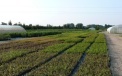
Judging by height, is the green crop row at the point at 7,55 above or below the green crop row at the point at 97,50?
above

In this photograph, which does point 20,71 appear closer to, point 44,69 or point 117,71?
point 44,69

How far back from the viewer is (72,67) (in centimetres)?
1029

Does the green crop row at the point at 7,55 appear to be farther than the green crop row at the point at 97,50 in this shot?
No

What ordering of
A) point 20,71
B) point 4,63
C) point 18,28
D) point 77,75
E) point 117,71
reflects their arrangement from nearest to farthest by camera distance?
1. point 77,75
2. point 20,71
3. point 117,71
4. point 4,63
5. point 18,28

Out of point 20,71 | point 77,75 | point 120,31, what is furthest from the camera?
point 120,31

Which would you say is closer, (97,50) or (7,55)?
(7,55)

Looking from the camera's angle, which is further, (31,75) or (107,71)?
(107,71)

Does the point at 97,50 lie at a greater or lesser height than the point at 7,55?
lesser

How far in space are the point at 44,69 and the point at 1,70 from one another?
176 centimetres

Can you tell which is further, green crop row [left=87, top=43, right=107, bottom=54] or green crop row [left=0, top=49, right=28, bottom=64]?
green crop row [left=87, top=43, right=107, bottom=54]

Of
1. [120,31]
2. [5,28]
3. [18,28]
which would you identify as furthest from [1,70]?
[120,31]

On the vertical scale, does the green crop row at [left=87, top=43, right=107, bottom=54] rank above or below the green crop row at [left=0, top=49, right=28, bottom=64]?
below

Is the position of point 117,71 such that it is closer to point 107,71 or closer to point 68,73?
point 107,71

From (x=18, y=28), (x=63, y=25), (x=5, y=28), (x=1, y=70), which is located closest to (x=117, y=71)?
(x=1, y=70)
